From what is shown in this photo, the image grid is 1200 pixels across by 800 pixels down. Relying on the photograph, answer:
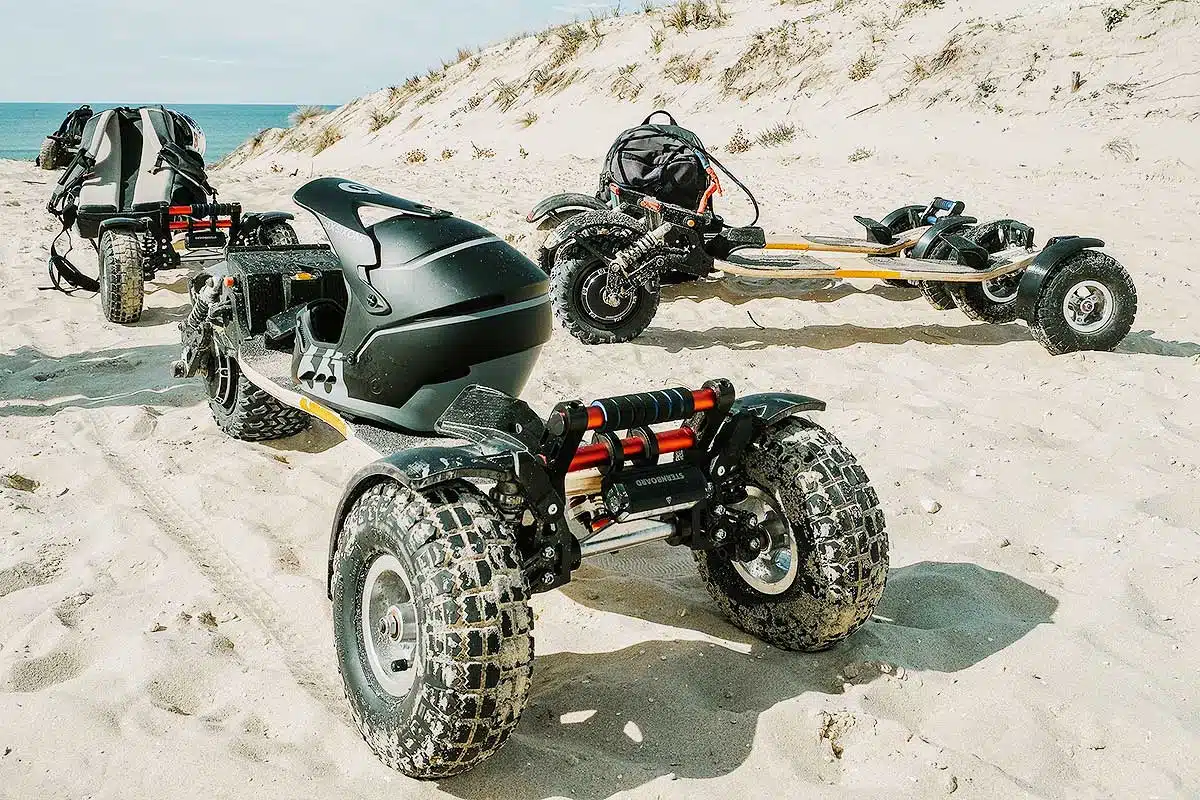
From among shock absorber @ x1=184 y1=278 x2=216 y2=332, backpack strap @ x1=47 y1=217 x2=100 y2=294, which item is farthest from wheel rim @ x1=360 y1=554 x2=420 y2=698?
backpack strap @ x1=47 y1=217 x2=100 y2=294

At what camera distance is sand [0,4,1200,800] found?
2.51 meters

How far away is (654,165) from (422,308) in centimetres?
476

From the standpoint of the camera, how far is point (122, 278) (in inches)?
276

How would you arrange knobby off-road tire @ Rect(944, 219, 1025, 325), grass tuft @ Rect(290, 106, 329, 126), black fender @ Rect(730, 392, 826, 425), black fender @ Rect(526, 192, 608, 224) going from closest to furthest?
black fender @ Rect(730, 392, 826, 425) < knobby off-road tire @ Rect(944, 219, 1025, 325) < black fender @ Rect(526, 192, 608, 224) < grass tuft @ Rect(290, 106, 329, 126)

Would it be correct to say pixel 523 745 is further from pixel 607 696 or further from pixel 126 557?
pixel 126 557

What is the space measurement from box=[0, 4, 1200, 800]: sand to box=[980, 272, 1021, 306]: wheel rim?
0.98 ft

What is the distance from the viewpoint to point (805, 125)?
1617 cm

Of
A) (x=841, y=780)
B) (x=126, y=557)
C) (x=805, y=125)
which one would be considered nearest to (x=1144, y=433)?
(x=841, y=780)

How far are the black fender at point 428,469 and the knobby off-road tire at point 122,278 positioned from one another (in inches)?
207

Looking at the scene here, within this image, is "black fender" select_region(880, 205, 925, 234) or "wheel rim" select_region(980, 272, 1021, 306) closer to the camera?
"wheel rim" select_region(980, 272, 1021, 306)

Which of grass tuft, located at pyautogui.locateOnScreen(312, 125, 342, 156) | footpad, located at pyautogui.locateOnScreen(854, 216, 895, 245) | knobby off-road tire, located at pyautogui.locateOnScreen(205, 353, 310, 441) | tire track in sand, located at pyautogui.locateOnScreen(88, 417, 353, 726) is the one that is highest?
footpad, located at pyautogui.locateOnScreen(854, 216, 895, 245)

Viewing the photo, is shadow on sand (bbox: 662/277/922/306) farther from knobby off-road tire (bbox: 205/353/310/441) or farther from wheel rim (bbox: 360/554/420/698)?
wheel rim (bbox: 360/554/420/698)

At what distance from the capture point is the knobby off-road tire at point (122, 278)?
6.98 meters

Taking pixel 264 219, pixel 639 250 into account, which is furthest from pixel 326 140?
pixel 639 250
